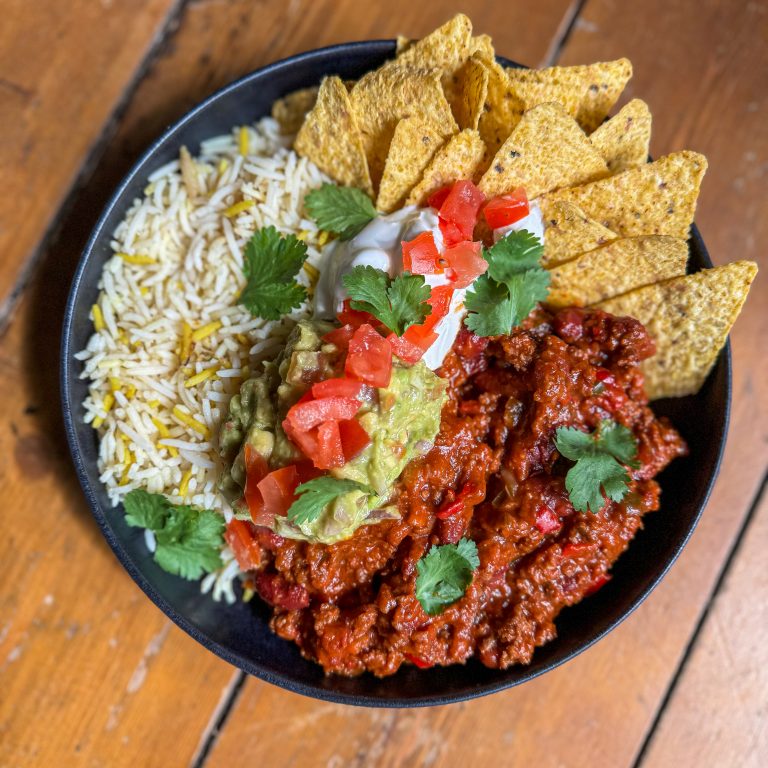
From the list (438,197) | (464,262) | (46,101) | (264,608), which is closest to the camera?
(464,262)

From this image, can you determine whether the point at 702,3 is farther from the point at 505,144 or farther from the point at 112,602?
the point at 112,602

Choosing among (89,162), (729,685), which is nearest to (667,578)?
(729,685)

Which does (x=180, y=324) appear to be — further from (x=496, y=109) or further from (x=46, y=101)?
(x=496, y=109)

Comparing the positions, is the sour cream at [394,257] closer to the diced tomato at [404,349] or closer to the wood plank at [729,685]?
the diced tomato at [404,349]

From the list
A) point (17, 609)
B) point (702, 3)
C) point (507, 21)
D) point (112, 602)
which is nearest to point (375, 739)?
point (112, 602)

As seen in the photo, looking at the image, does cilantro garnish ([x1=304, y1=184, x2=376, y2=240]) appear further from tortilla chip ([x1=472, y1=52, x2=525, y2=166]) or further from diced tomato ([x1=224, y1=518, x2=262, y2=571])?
diced tomato ([x1=224, y1=518, x2=262, y2=571])
